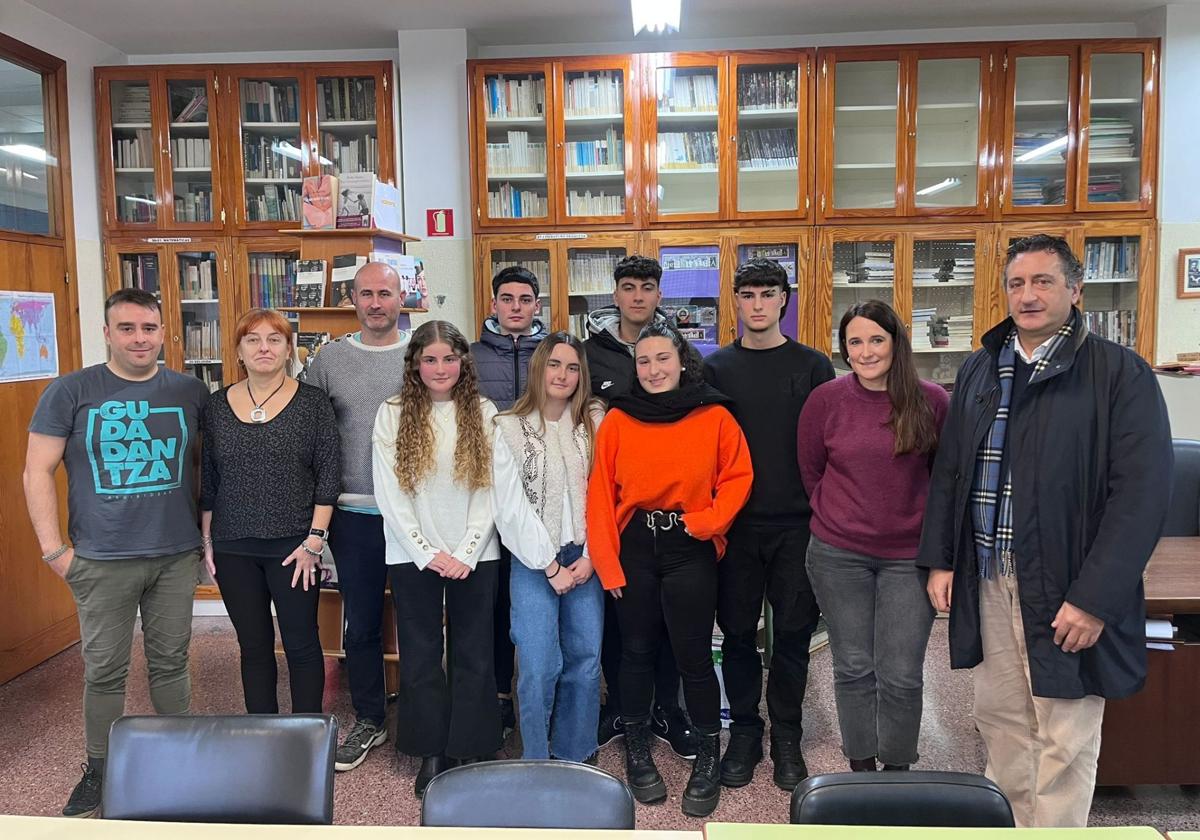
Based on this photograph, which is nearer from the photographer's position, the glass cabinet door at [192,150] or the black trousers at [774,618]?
the black trousers at [774,618]

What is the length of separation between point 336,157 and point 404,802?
12.0ft

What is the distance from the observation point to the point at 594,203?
15.3ft

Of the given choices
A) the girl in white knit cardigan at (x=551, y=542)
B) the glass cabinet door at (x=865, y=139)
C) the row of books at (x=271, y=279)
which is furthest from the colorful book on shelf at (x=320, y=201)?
the glass cabinet door at (x=865, y=139)

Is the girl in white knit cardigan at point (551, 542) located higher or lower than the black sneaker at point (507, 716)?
higher

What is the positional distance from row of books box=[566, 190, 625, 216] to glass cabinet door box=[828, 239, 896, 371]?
123 centimetres

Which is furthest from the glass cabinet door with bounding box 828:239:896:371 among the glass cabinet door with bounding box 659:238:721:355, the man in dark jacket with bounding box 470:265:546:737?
the man in dark jacket with bounding box 470:265:546:737

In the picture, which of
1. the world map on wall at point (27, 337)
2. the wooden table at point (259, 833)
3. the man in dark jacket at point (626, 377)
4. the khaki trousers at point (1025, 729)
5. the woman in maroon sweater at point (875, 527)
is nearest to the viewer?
the wooden table at point (259, 833)

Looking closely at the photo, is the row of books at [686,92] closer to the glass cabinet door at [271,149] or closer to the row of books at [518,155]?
the row of books at [518,155]

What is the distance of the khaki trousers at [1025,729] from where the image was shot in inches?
77.3

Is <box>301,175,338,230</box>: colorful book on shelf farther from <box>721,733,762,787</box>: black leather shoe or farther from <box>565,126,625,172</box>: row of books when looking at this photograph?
<box>721,733,762,787</box>: black leather shoe

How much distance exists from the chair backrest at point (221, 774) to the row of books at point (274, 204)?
3.81 metres

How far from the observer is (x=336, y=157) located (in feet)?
15.9

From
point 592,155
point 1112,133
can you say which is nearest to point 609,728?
point 592,155

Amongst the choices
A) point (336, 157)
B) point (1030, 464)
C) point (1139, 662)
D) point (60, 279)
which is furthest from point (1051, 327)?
point (60, 279)
